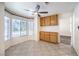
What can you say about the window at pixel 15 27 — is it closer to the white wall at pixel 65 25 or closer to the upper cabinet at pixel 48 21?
the white wall at pixel 65 25

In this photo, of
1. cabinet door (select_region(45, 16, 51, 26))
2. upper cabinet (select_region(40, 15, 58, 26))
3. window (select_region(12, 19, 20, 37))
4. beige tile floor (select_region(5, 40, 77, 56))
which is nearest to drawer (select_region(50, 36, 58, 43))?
upper cabinet (select_region(40, 15, 58, 26))

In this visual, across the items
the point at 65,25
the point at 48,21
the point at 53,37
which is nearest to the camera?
the point at 65,25

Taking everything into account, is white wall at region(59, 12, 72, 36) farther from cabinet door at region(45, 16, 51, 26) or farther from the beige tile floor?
Result: the beige tile floor

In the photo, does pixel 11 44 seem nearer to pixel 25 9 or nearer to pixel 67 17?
pixel 25 9

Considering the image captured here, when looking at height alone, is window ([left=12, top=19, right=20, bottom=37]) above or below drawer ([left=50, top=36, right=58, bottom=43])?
above

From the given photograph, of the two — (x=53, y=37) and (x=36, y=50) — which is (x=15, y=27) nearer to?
(x=36, y=50)

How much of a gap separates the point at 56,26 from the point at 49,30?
0.50m

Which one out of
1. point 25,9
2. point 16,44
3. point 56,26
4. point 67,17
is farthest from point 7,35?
point 56,26

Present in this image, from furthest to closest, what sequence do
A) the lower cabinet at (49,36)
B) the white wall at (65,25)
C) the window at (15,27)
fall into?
the lower cabinet at (49,36)
the white wall at (65,25)
the window at (15,27)

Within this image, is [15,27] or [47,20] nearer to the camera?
[15,27]

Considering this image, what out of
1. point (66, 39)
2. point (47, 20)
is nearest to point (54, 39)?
point (66, 39)

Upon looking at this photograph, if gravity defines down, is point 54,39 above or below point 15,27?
below

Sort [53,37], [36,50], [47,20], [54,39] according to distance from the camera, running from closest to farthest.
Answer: [36,50] < [54,39] < [53,37] < [47,20]

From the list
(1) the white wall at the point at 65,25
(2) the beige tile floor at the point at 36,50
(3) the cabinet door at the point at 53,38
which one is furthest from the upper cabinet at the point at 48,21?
(2) the beige tile floor at the point at 36,50
